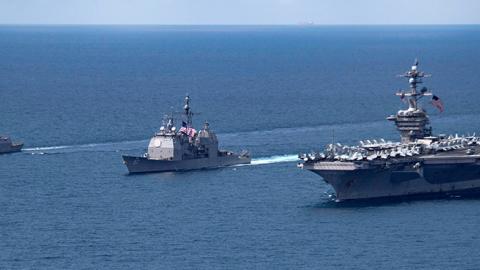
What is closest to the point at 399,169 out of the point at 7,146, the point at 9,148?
the point at 9,148

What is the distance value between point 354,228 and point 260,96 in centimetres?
8082

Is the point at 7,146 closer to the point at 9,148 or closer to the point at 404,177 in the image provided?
the point at 9,148

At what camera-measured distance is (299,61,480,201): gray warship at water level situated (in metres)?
83.4

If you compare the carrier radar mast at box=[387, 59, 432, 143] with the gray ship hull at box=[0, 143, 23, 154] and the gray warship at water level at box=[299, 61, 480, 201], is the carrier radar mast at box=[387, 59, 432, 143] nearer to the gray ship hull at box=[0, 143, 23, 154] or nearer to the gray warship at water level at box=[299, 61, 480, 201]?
the gray warship at water level at box=[299, 61, 480, 201]

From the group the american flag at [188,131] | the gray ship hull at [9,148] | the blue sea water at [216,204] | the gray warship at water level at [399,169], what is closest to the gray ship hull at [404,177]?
the gray warship at water level at [399,169]

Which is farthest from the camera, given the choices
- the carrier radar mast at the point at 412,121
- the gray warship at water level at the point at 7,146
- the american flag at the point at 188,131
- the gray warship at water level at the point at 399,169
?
the gray warship at water level at the point at 7,146

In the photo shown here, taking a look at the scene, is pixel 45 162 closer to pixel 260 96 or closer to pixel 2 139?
pixel 2 139

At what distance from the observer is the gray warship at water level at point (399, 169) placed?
8338 cm

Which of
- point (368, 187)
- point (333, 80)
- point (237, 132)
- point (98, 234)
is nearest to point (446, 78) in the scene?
point (333, 80)

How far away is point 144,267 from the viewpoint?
66.9m

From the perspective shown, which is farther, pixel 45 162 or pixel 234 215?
pixel 45 162

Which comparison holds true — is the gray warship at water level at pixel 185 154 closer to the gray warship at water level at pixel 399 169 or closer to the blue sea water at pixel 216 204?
the blue sea water at pixel 216 204

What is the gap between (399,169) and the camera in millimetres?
85000

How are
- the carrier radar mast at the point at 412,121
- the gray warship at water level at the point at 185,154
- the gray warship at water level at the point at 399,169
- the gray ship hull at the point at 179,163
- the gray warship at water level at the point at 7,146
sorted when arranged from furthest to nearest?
the gray warship at water level at the point at 7,146, the gray warship at water level at the point at 185,154, the gray ship hull at the point at 179,163, the carrier radar mast at the point at 412,121, the gray warship at water level at the point at 399,169
